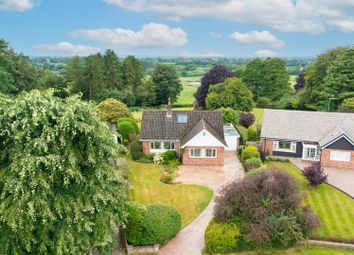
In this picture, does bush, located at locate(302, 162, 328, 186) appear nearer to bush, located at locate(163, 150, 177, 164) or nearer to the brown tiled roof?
the brown tiled roof

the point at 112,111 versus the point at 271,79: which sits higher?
the point at 271,79

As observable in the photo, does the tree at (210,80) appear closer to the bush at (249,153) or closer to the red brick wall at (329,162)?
the bush at (249,153)

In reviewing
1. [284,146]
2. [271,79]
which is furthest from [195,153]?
[271,79]

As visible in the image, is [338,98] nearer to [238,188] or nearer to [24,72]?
[238,188]

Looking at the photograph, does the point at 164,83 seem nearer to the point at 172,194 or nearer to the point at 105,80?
the point at 105,80

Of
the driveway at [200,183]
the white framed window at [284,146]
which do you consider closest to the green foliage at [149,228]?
the driveway at [200,183]

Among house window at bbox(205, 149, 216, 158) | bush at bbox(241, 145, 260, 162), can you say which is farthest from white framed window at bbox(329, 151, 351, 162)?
house window at bbox(205, 149, 216, 158)
